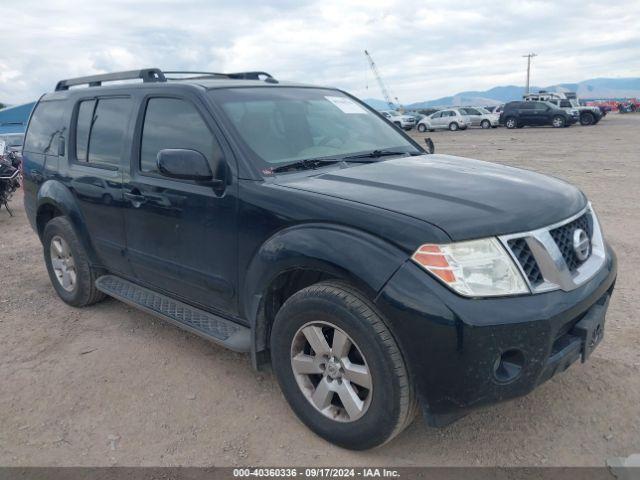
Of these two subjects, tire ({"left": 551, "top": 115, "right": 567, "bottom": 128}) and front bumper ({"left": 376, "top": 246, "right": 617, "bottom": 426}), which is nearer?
front bumper ({"left": 376, "top": 246, "right": 617, "bottom": 426})

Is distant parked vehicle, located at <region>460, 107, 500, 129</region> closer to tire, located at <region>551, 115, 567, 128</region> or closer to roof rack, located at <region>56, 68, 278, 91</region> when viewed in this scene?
tire, located at <region>551, 115, 567, 128</region>

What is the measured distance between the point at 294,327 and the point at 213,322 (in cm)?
87

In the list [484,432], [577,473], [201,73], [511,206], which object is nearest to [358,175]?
[511,206]

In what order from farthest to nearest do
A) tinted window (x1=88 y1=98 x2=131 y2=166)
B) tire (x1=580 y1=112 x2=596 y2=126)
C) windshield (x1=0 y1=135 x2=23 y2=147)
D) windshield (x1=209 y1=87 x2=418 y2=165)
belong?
tire (x1=580 y1=112 x2=596 y2=126) → windshield (x1=0 y1=135 x2=23 y2=147) → tinted window (x1=88 y1=98 x2=131 y2=166) → windshield (x1=209 y1=87 x2=418 y2=165)

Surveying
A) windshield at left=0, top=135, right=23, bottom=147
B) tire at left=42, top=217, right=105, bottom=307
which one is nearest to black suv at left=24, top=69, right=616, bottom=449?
tire at left=42, top=217, right=105, bottom=307

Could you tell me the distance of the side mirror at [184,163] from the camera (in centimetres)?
316

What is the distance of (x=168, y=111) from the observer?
3.77m

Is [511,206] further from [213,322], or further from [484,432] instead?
[213,322]

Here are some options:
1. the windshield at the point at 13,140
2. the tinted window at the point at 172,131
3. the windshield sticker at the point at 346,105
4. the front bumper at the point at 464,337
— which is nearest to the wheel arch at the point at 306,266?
the front bumper at the point at 464,337

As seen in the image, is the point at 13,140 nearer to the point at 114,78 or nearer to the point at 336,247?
the point at 114,78

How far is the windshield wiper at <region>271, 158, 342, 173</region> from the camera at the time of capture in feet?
10.9

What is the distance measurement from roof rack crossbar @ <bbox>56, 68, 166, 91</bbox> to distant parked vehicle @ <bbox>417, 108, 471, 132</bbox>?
1303 inches

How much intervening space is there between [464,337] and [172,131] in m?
2.37

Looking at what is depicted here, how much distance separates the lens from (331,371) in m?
2.82
